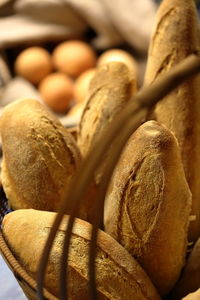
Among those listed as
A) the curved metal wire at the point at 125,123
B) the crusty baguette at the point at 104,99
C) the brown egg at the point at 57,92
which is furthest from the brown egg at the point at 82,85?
the curved metal wire at the point at 125,123

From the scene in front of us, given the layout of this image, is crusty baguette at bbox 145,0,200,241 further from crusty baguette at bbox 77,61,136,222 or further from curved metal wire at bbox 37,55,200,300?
curved metal wire at bbox 37,55,200,300

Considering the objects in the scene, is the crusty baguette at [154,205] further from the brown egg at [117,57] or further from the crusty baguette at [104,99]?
the brown egg at [117,57]

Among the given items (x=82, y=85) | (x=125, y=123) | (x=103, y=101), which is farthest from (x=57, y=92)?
(x=125, y=123)

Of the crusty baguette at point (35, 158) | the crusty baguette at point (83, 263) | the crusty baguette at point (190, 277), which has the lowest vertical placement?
the crusty baguette at point (190, 277)

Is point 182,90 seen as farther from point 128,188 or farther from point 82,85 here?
point 82,85

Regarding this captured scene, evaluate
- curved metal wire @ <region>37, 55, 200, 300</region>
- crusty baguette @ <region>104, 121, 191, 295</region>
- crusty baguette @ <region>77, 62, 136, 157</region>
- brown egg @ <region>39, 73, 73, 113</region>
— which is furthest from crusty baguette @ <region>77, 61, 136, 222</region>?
brown egg @ <region>39, 73, 73, 113</region>

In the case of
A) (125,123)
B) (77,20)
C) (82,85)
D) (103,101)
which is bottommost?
(82,85)

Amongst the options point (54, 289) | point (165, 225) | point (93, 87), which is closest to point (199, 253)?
point (165, 225)
